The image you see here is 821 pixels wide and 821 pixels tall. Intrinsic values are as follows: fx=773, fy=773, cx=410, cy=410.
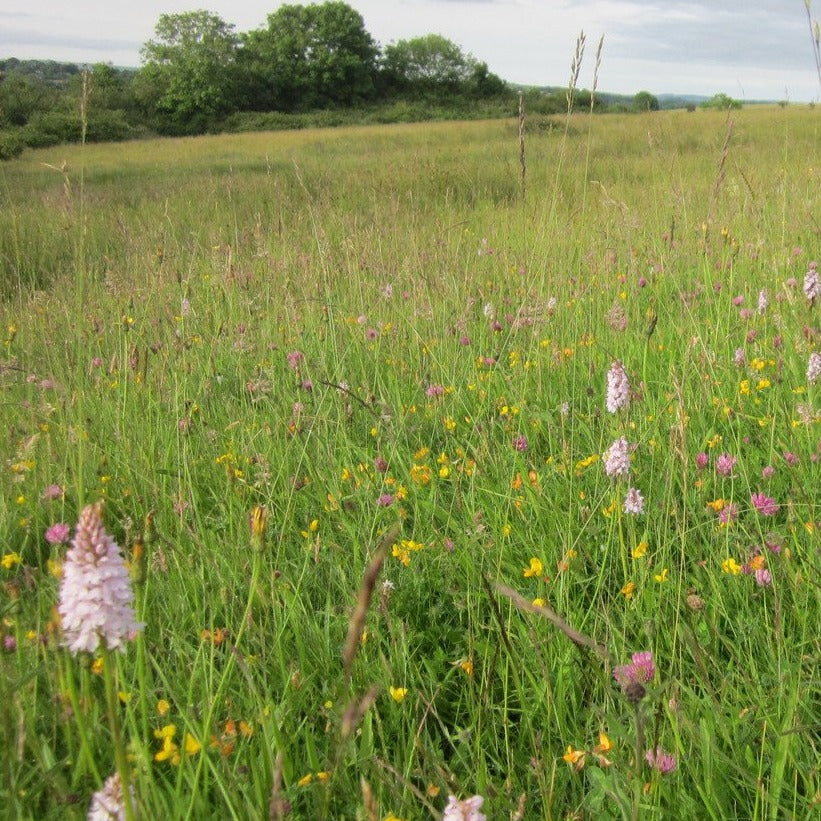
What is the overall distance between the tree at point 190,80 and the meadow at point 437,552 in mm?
34511

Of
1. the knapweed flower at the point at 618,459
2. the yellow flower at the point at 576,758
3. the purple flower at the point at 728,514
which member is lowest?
the yellow flower at the point at 576,758

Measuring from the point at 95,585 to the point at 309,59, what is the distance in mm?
47062

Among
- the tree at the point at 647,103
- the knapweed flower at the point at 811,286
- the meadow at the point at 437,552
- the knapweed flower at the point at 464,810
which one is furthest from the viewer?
the tree at the point at 647,103

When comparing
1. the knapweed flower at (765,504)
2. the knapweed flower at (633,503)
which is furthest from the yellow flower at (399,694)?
the knapweed flower at (765,504)

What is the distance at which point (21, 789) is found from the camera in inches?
46.1

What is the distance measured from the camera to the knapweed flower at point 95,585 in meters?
0.69

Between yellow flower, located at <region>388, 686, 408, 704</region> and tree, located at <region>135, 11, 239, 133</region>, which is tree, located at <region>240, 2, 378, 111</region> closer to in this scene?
tree, located at <region>135, 11, 239, 133</region>

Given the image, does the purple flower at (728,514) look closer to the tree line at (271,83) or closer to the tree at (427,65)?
the tree line at (271,83)

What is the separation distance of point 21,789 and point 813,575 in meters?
1.49

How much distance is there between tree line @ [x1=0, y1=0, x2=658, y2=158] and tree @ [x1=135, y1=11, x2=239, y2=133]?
0.06 m

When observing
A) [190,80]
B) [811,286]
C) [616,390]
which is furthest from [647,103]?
[190,80]

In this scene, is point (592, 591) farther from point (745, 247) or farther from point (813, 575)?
point (745, 247)

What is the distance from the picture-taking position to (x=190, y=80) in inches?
1483

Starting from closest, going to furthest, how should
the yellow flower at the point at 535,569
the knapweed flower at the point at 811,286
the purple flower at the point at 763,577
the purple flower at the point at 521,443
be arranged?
the purple flower at the point at 763,577 → the yellow flower at the point at 535,569 → the purple flower at the point at 521,443 → the knapweed flower at the point at 811,286
